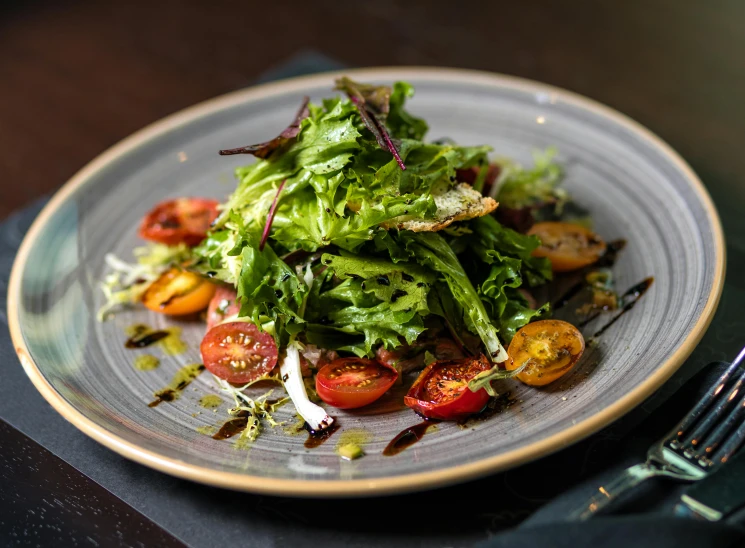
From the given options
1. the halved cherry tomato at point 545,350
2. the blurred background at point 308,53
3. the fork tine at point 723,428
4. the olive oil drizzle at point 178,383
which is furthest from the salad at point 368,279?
the blurred background at point 308,53

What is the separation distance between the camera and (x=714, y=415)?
8.36 ft

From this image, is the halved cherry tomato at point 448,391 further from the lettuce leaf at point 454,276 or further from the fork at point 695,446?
the fork at point 695,446

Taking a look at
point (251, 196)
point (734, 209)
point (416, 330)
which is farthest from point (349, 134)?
point (734, 209)

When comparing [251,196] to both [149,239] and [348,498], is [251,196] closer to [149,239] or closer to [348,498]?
[149,239]

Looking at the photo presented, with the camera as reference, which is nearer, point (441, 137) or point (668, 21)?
point (441, 137)

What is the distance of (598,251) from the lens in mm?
3641

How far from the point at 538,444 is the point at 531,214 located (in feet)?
5.61

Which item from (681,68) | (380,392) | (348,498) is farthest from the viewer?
(681,68)

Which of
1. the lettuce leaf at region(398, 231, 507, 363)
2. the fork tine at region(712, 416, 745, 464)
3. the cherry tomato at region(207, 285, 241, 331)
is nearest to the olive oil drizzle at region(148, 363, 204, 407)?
the cherry tomato at region(207, 285, 241, 331)

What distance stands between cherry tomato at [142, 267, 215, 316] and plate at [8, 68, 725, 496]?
9 centimetres

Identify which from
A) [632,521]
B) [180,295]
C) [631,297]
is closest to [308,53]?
[180,295]

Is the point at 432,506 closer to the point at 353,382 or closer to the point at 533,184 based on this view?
the point at 353,382

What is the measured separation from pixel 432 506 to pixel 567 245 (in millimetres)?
1650

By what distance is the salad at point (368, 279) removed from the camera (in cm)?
300
